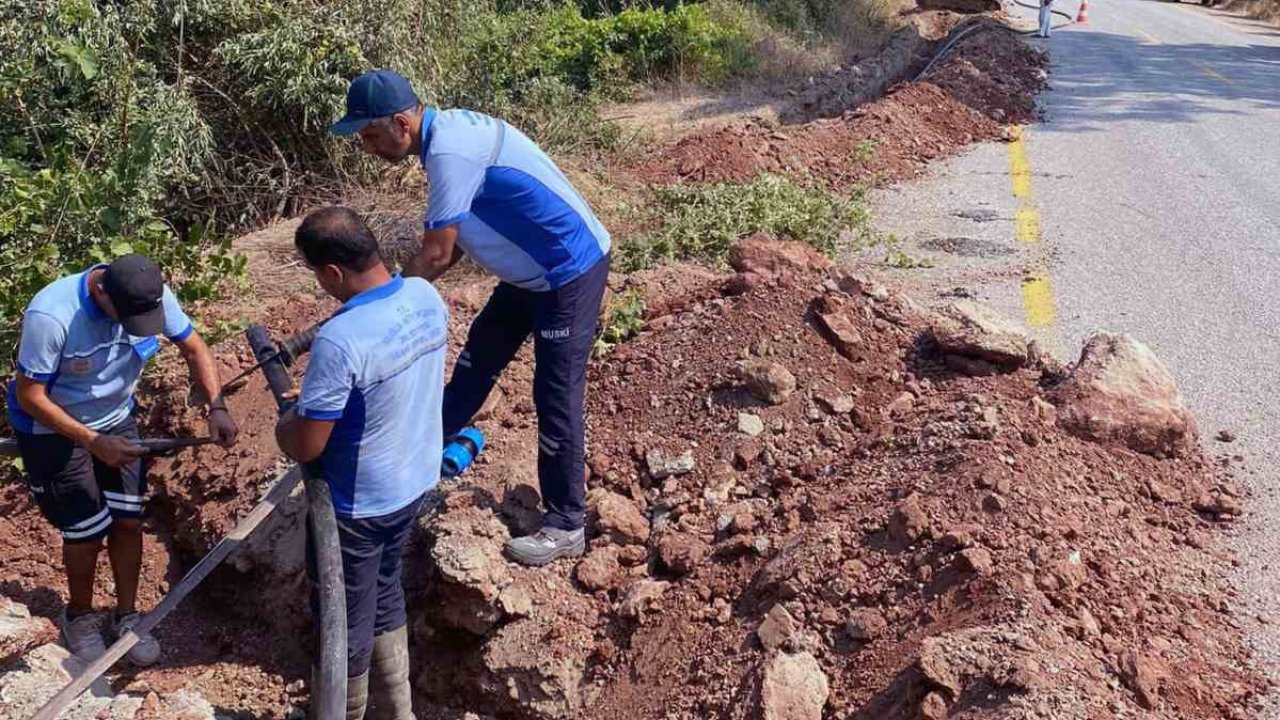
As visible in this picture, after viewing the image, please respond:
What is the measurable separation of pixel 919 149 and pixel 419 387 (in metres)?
7.32

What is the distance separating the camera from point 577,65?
12945 mm

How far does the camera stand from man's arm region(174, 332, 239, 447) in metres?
4.02

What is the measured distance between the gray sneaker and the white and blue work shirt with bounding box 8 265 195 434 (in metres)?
1.49

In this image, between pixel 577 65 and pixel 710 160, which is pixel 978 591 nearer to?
pixel 710 160

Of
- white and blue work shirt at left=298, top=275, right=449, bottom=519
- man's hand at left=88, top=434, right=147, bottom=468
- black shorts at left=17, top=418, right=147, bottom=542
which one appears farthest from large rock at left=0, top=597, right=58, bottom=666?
white and blue work shirt at left=298, top=275, right=449, bottom=519

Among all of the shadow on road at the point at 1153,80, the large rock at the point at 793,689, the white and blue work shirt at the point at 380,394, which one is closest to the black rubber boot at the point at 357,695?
the white and blue work shirt at the point at 380,394

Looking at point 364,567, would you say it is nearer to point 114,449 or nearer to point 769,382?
point 114,449

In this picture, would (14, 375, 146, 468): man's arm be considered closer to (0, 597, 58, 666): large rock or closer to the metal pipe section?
(0, 597, 58, 666): large rock

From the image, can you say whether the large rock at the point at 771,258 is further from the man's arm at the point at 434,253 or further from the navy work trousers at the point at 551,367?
the man's arm at the point at 434,253

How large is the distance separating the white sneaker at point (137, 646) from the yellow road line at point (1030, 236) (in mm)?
4558

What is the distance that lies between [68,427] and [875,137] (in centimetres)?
738

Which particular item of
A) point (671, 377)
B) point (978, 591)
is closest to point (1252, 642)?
point (978, 591)

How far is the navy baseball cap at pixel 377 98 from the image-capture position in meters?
3.54

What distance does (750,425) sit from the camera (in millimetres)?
4660
